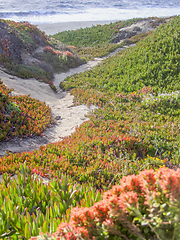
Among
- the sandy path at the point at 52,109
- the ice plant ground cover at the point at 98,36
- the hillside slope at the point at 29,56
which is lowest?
the sandy path at the point at 52,109

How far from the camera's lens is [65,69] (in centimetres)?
2041

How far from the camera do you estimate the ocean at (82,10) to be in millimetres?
62156

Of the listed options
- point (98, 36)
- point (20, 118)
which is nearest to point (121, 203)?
point (20, 118)

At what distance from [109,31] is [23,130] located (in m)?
34.7

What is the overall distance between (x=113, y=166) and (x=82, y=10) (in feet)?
271

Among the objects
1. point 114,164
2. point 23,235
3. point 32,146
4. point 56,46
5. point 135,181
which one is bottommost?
point 32,146

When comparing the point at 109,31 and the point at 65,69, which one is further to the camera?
the point at 109,31

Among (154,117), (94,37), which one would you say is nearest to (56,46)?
(94,37)

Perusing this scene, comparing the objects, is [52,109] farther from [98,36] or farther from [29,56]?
[98,36]

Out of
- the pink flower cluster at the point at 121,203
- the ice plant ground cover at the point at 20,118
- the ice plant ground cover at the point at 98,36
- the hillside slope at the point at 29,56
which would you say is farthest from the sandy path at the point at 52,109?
the ice plant ground cover at the point at 98,36

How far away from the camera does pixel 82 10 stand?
73.1m

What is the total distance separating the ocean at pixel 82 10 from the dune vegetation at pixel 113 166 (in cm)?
5767

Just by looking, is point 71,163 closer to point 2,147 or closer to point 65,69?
point 2,147

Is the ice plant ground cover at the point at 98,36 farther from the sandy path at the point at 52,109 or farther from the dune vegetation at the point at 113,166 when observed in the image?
the sandy path at the point at 52,109
